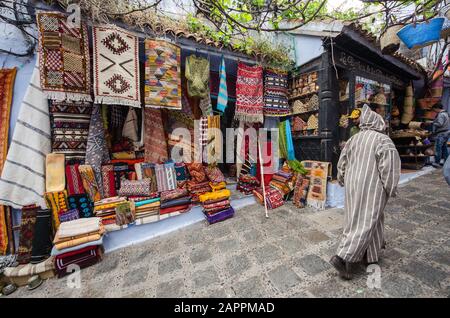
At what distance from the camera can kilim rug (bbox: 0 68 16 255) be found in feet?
9.87

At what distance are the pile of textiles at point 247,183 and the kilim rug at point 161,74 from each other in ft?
7.86

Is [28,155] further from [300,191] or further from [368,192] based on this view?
[300,191]

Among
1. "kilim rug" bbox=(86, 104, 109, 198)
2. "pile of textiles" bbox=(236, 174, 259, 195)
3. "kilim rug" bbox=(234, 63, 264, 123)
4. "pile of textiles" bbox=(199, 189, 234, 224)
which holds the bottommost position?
"pile of textiles" bbox=(199, 189, 234, 224)

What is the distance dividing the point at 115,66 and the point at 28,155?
1.99m

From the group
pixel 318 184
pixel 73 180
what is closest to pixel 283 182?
pixel 318 184

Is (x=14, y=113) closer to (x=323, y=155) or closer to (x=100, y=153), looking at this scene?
(x=100, y=153)

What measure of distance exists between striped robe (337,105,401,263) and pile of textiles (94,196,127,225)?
3.48 m

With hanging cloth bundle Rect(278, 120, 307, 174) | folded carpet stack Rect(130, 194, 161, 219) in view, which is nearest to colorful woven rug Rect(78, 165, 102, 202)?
folded carpet stack Rect(130, 194, 161, 219)

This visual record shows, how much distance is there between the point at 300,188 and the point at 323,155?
3.04 feet

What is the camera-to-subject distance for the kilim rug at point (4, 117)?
301 centimetres

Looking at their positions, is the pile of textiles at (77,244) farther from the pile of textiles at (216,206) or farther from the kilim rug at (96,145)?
the pile of textiles at (216,206)

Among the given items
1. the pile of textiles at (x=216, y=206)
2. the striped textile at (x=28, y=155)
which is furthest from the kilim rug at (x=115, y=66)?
the pile of textiles at (x=216, y=206)

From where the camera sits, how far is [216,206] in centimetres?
382

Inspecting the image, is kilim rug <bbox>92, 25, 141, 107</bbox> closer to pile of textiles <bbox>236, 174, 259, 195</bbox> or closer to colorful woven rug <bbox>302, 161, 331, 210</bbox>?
pile of textiles <bbox>236, 174, 259, 195</bbox>
